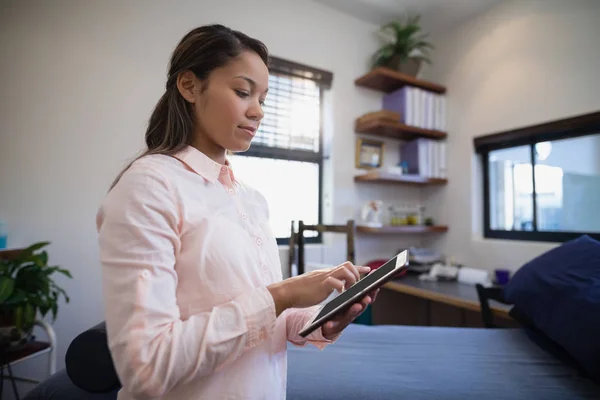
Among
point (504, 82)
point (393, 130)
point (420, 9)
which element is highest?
point (420, 9)

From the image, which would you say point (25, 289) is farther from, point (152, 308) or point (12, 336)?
point (152, 308)

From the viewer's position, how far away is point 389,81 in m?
2.67

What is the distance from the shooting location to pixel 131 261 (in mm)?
450

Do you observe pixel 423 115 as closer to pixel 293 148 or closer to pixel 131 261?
pixel 293 148

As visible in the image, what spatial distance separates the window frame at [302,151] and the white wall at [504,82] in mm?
1122

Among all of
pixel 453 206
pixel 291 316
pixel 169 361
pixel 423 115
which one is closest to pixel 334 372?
pixel 291 316

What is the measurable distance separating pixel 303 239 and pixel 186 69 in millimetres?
1710

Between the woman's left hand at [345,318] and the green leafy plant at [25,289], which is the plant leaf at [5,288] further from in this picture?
the woman's left hand at [345,318]

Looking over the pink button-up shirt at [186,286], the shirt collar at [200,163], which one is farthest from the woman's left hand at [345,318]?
the shirt collar at [200,163]

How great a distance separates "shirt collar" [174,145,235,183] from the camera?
2.05 feet

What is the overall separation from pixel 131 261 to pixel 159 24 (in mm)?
2061

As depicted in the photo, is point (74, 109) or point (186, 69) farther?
point (74, 109)

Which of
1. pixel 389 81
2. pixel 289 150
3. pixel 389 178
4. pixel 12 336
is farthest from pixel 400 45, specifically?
pixel 12 336

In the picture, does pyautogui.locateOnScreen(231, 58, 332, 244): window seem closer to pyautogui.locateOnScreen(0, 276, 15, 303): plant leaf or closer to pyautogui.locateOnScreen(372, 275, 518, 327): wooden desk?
pyautogui.locateOnScreen(372, 275, 518, 327): wooden desk
